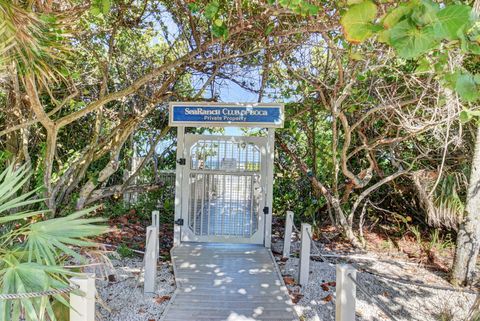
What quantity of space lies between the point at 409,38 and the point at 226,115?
15.8ft

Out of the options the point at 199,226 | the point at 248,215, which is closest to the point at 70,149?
the point at 199,226

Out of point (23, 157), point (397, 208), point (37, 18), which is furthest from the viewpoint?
point (397, 208)

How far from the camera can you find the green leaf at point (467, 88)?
2168 millimetres

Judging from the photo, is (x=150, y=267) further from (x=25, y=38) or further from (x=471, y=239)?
(x=471, y=239)

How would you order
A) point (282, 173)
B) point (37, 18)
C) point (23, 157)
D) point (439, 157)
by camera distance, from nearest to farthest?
point (37, 18) → point (23, 157) → point (439, 157) → point (282, 173)

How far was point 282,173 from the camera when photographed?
9117 millimetres

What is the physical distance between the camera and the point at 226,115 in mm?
6336

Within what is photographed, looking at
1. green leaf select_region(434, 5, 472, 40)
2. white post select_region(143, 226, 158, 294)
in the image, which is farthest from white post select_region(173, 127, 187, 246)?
green leaf select_region(434, 5, 472, 40)

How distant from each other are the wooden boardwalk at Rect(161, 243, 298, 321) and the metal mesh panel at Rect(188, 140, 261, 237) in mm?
404

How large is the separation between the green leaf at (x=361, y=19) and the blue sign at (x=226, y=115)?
4381 millimetres

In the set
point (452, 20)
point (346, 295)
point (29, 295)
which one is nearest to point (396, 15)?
point (452, 20)

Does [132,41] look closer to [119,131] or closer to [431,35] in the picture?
[119,131]

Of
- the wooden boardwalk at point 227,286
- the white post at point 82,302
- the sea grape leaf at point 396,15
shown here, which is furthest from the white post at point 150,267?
the sea grape leaf at point 396,15

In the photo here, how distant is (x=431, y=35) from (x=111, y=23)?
20.6 feet
